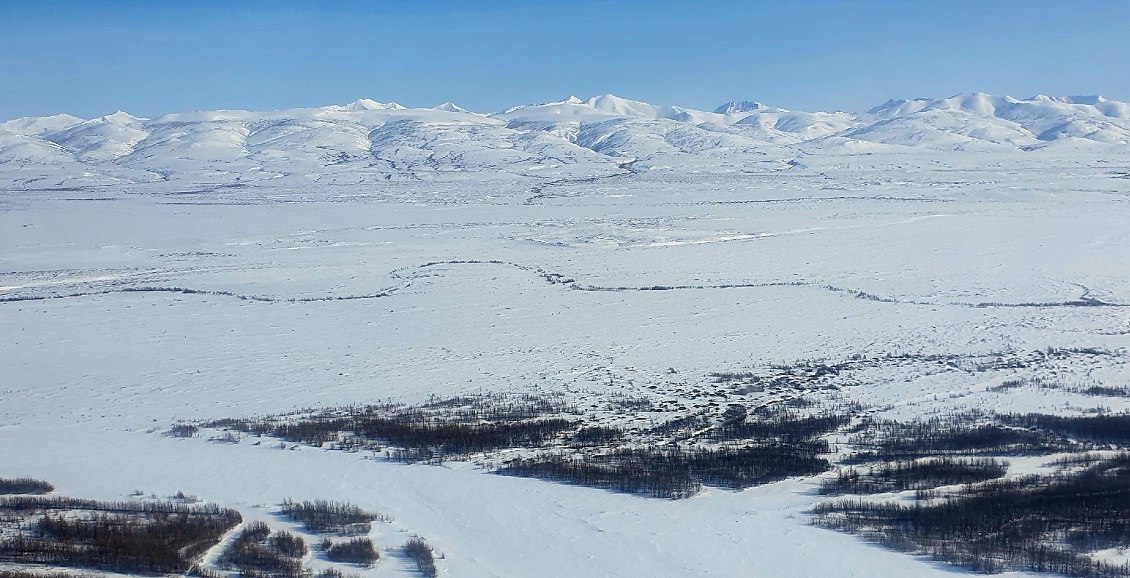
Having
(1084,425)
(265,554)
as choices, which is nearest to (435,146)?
(1084,425)

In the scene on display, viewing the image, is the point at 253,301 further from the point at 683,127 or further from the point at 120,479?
the point at 683,127

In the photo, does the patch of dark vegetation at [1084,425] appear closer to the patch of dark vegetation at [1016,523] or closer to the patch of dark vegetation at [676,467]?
the patch of dark vegetation at [1016,523]

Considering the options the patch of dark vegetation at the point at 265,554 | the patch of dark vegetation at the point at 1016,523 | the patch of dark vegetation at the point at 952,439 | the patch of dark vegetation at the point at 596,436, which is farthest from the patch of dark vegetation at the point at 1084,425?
the patch of dark vegetation at the point at 265,554

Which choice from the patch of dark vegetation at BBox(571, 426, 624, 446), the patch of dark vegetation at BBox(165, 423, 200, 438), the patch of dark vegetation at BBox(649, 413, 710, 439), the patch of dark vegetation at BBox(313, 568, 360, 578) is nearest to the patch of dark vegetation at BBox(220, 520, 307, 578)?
the patch of dark vegetation at BBox(313, 568, 360, 578)

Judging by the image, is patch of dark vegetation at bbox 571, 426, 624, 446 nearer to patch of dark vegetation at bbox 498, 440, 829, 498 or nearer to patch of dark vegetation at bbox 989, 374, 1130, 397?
patch of dark vegetation at bbox 498, 440, 829, 498

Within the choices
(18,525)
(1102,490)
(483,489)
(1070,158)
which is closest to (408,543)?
(483,489)

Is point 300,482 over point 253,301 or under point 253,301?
under
